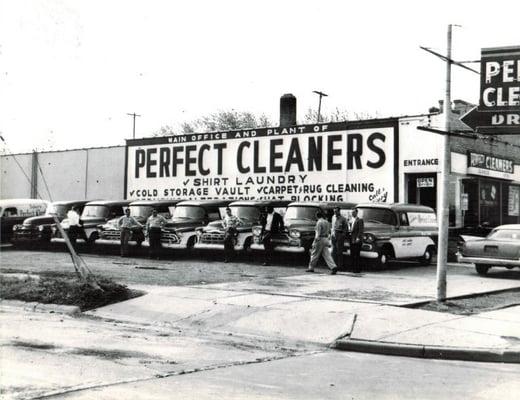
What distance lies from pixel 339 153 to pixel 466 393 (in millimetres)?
19962

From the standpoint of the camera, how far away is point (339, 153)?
25.6 metres

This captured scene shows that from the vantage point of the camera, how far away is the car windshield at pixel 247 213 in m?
19.9

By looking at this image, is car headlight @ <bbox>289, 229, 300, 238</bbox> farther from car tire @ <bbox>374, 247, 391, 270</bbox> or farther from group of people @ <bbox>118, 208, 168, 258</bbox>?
group of people @ <bbox>118, 208, 168, 258</bbox>

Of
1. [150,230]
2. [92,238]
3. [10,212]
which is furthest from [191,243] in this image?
[10,212]

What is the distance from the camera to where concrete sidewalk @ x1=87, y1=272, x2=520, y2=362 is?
8359mm

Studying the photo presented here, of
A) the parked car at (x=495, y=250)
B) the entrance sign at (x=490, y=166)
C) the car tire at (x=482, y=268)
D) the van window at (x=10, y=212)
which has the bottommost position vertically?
the car tire at (x=482, y=268)

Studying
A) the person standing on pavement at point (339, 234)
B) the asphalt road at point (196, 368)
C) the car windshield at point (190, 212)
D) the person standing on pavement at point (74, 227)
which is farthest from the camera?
the person standing on pavement at point (74, 227)

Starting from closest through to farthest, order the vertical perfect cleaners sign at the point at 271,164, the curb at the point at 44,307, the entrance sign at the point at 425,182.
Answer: the curb at the point at 44,307 → the entrance sign at the point at 425,182 → the vertical perfect cleaners sign at the point at 271,164

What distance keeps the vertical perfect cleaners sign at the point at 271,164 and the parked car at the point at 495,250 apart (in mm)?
7246

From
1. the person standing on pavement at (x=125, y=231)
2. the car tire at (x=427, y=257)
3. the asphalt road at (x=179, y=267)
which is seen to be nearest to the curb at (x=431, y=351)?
the asphalt road at (x=179, y=267)

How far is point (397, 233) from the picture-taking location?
17.8 m

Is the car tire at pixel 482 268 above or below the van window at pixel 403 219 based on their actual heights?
below

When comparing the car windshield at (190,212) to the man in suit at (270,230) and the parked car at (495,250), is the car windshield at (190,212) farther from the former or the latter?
the parked car at (495,250)

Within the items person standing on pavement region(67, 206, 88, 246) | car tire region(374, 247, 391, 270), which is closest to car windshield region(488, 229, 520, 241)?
car tire region(374, 247, 391, 270)
